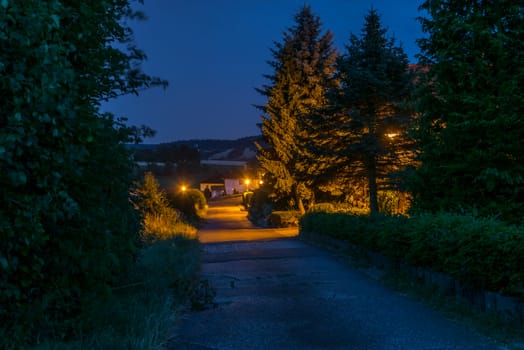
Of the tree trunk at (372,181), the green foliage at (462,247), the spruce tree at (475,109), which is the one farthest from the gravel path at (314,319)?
the tree trunk at (372,181)

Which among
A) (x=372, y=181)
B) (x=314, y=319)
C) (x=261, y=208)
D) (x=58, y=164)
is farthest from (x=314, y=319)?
(x=261, y=208)

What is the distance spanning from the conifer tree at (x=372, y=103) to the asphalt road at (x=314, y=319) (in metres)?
7.52

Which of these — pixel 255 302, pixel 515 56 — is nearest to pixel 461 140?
pixel 515 56

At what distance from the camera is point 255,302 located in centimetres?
727

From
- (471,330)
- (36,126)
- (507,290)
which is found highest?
(36,126)

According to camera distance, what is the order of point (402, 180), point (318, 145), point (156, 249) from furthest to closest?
point (318, 145)
point (402, 180)
point (156, 249)

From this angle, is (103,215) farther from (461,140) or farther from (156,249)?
(461,140)

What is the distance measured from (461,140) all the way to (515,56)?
2053mm

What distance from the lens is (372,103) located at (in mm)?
16812

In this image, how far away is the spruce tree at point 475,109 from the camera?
30.2 feet

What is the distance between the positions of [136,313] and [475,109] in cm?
799

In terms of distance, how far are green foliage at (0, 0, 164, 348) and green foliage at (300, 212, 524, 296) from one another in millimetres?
4294

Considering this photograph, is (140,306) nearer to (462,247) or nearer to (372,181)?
(462,247)

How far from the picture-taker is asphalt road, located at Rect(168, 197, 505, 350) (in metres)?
5.17
